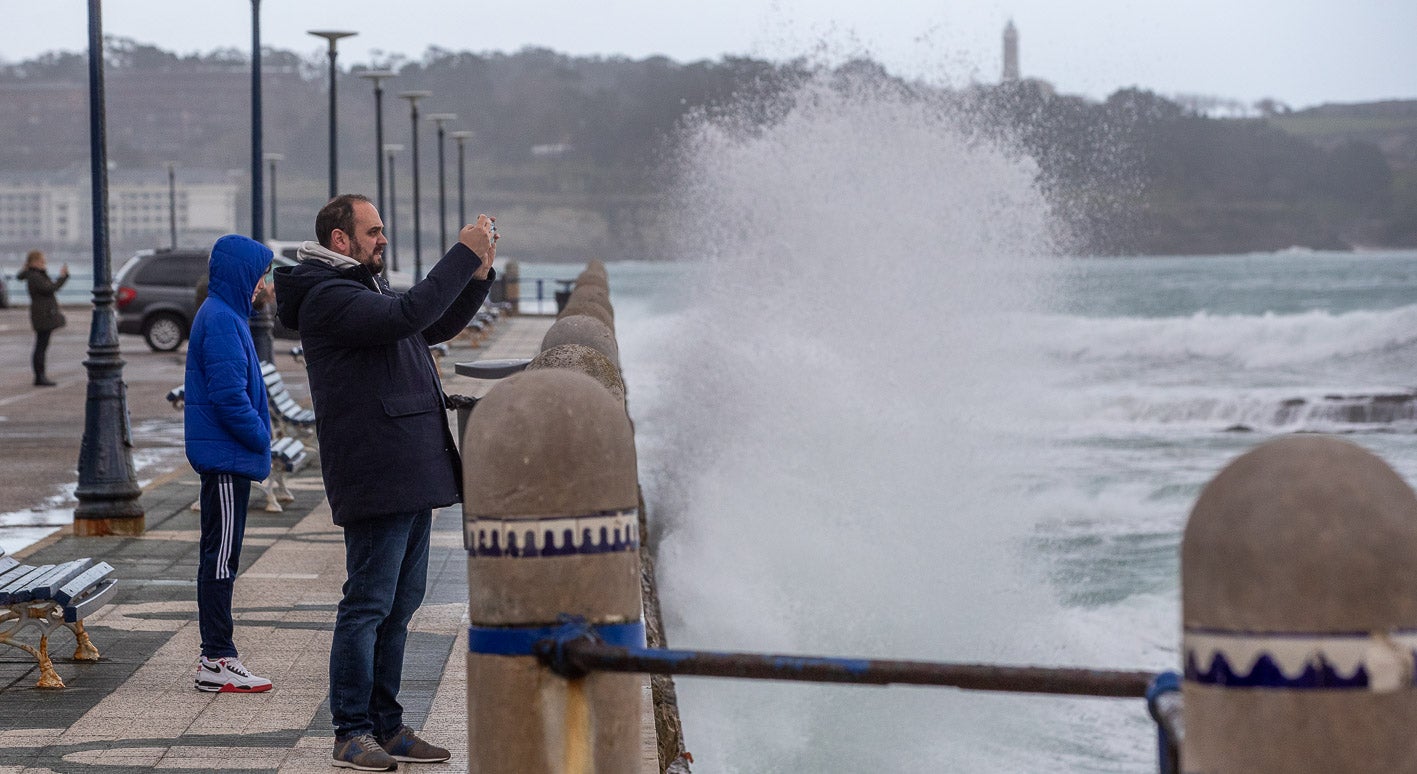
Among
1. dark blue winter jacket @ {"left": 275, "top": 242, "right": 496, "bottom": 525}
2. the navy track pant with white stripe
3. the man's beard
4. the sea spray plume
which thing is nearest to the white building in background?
the sea spray plume

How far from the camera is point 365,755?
5.32 meters

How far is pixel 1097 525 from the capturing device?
2055 centimetres

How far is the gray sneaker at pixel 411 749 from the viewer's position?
5434 mm

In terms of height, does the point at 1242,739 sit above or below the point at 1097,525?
above

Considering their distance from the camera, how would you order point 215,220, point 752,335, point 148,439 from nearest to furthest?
point 148,439, point 752,335, point 215,220

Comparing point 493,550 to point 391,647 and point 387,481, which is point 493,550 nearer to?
point 387,481

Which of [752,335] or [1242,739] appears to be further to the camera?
[752,335]

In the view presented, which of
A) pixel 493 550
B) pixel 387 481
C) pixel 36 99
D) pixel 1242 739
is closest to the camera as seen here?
pixel 1242 739

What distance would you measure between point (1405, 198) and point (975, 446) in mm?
170895

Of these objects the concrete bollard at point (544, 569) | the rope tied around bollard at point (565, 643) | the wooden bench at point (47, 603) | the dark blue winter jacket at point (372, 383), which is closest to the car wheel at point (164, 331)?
the wooden bench at point (47, 603)

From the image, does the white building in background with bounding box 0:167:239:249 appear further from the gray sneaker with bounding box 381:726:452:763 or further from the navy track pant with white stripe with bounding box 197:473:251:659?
the gray sneaker with bounding box 381:726:452:763

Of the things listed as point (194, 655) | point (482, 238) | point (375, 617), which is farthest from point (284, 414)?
point (482, 238)

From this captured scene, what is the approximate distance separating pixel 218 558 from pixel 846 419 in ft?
59.9

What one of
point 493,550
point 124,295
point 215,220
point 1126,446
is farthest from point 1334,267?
point 493,550
